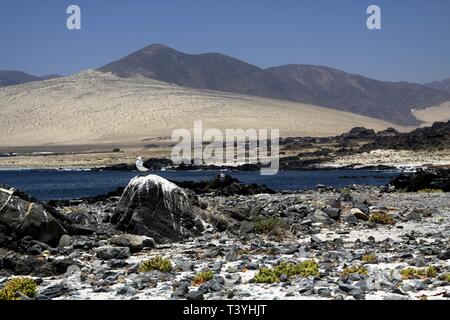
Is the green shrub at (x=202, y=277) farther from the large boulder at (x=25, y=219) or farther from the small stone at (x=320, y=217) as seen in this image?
the small stone at (x=320, y=217)

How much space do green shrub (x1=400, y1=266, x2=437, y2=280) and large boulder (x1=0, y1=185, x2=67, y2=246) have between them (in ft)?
33.2

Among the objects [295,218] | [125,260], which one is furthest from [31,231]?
[295,218]

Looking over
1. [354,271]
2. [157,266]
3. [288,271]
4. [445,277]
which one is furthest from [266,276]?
[445,277]

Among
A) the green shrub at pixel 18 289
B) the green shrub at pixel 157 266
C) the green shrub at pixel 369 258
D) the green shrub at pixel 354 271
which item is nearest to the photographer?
the green shrub at pixel 18 289

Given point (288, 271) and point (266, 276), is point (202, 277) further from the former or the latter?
point (288, 271)

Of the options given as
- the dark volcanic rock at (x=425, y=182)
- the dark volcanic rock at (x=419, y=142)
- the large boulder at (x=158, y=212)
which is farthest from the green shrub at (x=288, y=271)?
the dark volcanic rock at (x=419, y=142)

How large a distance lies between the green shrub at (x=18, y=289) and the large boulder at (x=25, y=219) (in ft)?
19.4

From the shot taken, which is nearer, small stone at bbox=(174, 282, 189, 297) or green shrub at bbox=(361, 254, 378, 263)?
small stone at bbox=(174, 282, 189, 297)

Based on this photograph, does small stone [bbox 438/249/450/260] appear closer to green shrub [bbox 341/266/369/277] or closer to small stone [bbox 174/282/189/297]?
green shrub [bbox 341/266/369/277]

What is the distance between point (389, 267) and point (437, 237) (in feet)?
17.5

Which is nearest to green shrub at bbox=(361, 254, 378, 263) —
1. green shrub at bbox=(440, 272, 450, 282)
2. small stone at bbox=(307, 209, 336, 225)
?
green shrub at bbox=(440, 272, 450, 282)

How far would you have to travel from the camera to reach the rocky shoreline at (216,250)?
1145cm

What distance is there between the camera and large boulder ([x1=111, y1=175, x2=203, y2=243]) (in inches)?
754

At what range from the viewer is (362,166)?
8338 cm
